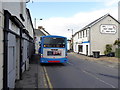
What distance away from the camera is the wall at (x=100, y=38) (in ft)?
100

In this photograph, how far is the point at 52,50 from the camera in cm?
1627

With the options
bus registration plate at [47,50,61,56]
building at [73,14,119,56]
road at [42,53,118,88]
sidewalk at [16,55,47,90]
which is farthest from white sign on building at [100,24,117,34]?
sidewalk at [16,55,47,90]

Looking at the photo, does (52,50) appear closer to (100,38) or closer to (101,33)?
(100,38)

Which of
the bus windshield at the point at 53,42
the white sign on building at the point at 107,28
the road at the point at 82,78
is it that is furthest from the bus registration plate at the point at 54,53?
the white sign on building at the point at 107,28

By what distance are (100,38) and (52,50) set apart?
1716 cm

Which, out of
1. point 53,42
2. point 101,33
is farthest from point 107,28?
point 53,42

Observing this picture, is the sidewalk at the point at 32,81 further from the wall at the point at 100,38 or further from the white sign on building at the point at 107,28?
the white sign on building at the point at 107,28

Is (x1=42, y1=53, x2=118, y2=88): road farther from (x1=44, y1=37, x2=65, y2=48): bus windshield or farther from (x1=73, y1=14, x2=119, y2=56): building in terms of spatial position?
(x1=73, y1=14, x2=119, y2=56): building

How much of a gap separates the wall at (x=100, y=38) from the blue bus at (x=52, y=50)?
49.2ft

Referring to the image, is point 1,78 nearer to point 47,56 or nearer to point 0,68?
point 0,68

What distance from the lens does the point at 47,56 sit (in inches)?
639

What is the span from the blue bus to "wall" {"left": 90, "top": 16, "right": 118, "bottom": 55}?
590 inches

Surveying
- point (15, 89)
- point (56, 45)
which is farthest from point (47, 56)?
point (15, 89)

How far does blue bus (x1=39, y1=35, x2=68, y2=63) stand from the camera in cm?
1619
